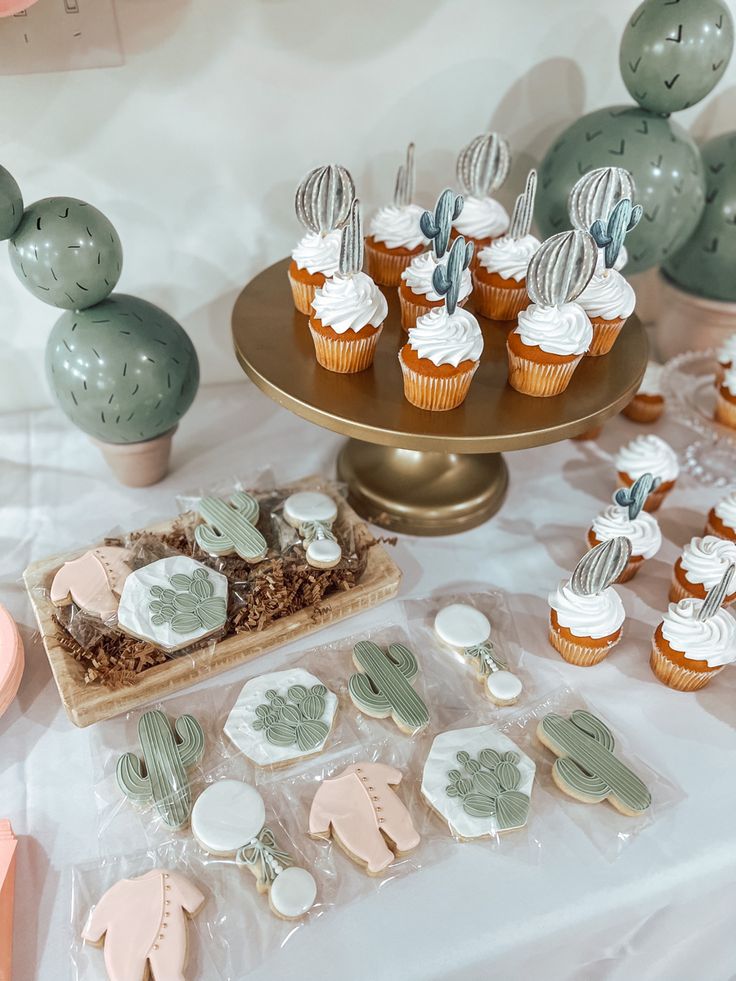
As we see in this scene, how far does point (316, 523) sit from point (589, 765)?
457 mm

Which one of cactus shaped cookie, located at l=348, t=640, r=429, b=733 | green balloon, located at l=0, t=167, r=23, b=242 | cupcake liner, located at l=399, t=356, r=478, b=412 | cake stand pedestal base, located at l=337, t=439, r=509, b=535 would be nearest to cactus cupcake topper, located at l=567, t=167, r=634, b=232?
cupcake liner, located at l=399, t=356, r=478, b=412

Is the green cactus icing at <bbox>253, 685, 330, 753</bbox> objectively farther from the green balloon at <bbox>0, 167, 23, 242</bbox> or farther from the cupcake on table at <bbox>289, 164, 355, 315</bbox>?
the green balloon at <bbox>0, 167, 23, 242</bbox>

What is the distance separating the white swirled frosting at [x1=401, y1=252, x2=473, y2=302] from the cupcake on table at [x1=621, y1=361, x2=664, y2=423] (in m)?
0.49

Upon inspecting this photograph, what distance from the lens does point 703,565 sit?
999 millimetres

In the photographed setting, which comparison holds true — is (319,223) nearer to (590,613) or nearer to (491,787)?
(590,613)

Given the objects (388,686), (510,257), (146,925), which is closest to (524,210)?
(510,257)

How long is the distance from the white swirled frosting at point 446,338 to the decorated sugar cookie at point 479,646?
32 cm

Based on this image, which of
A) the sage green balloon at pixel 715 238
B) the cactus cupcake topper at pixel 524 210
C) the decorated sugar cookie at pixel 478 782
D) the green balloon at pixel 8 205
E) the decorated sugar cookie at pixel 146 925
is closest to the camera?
the decorated sugar cookie at pixel 146 925

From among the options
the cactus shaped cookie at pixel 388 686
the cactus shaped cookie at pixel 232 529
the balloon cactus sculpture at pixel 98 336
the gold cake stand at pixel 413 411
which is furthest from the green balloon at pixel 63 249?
the cactus shaped cookie at pixel 388 686

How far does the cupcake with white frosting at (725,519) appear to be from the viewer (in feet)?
3.56

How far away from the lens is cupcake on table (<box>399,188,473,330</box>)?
938mm

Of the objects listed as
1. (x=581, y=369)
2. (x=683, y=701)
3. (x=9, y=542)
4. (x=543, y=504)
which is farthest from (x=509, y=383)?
(x=9, y=542)

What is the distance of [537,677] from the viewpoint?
38.1 inches

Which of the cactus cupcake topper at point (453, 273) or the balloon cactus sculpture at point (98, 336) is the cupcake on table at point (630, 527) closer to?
the cactus cupcake topper at point (453, 273)
